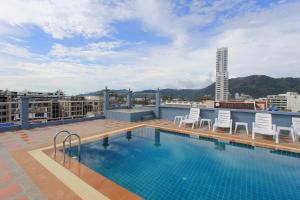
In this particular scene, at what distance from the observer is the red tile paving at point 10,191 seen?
2.34 metres

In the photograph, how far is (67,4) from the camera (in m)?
6.39

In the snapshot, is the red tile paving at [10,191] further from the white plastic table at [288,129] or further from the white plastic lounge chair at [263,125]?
the white plastic table at [288,129]

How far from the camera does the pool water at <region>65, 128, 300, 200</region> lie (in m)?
2.79

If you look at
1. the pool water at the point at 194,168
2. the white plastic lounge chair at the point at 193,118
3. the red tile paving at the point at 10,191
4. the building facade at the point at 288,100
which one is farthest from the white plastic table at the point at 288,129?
the building facade at the point at 288,100

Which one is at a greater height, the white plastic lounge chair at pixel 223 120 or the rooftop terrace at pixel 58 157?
the white plastic lounge chair at pixel 223 120

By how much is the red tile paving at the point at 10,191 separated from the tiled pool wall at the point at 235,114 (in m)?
7.03

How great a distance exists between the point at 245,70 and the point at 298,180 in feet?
46.6

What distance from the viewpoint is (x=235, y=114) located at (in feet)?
23.5

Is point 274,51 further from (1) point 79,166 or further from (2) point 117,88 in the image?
(1) point 79,166

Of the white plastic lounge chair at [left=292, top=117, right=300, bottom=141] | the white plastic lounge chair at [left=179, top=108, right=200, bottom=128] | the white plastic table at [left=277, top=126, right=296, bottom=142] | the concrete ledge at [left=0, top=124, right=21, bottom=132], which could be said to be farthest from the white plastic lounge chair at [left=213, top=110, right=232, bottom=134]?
the concrete ledge at [left=0, top=124, right=21, bottom=132]

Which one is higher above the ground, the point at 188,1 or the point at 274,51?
the point at 188,1

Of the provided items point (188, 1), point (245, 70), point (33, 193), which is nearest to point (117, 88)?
point (188, 1)

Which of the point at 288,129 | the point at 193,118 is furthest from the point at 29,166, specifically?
the point at 288,129

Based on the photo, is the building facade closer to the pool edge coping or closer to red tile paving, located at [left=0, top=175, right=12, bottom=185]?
the pool edge coping
